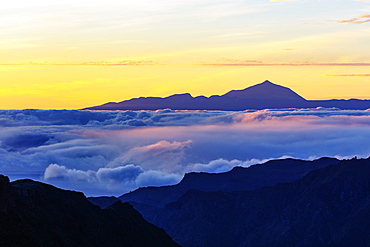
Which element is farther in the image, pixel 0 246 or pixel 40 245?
pixel 40 245

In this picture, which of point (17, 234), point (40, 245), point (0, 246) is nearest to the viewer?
point (0, 246)

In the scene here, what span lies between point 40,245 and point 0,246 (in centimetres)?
2934

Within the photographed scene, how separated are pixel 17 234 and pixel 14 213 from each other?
14147 mm

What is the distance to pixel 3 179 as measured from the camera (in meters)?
196

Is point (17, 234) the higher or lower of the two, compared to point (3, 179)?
lower

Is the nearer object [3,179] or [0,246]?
[0,246]

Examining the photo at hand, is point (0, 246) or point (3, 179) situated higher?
point (3, 179)

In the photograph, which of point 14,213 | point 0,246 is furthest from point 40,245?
point 0,246

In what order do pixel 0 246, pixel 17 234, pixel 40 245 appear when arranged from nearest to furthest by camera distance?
pixel 0 246, pixel 17 234, pixel 40 245

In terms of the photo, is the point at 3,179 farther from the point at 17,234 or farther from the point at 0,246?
the point at 0,246

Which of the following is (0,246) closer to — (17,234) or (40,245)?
(17,234)

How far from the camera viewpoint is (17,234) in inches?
7323

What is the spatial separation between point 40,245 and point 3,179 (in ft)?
74.3

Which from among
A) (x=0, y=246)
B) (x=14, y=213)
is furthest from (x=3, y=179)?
(x=0, y=246)
